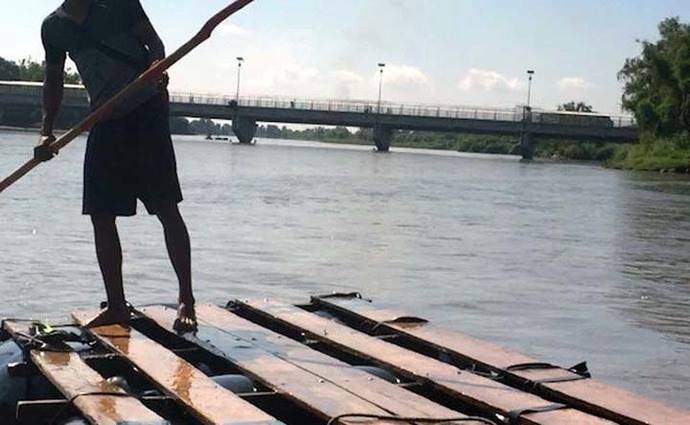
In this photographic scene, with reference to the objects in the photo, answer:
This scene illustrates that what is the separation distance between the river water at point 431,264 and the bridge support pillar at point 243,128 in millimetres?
75161

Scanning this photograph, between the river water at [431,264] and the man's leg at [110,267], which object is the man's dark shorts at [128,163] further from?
the river water at [431,264]

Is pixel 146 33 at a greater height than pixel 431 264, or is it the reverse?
pixel 146 33

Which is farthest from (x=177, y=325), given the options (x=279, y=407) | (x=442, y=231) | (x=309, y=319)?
(x=442, y=231)

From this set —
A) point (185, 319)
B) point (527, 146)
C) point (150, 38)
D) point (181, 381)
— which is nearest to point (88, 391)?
point (181, 381)

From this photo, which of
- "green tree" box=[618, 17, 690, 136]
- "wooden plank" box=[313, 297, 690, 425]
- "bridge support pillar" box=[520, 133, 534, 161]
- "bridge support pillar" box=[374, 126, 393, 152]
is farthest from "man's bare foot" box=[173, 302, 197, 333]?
"bridge support pillar" box=[374, 126, 393, 152]

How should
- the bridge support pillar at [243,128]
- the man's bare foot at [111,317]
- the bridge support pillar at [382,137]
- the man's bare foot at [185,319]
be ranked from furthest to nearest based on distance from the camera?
1. the bridge support pillar at [243,128]
2. the bridge support pillar at [382,137]
3. the man's bare foot at [111,317]
4. the man's bare foot at [185,319]

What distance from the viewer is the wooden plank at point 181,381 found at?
409 centimetres

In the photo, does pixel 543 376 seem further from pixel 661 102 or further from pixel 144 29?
pixel 661 102

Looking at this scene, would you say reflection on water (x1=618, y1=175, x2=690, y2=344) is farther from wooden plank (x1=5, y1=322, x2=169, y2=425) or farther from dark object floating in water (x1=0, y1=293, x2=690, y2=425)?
wooden plank (x1=5, y1=322, x2=169, y2=425)

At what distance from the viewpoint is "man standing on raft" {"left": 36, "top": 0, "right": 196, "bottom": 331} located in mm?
5957

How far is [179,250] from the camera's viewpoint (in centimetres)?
617

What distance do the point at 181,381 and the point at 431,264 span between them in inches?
400

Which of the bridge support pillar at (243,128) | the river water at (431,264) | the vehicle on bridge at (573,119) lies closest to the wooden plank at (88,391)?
the river water at (431,264)

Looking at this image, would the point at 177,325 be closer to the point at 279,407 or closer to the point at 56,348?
the point at 56,348
